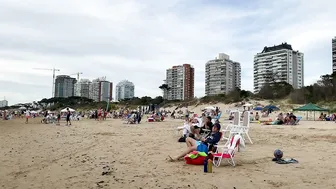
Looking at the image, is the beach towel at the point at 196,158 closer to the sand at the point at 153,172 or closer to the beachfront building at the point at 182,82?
the sand at the point at 153,172

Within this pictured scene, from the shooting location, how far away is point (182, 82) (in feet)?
343

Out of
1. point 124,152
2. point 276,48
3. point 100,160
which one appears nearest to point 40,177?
point 100,160

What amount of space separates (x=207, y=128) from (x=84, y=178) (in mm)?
5698

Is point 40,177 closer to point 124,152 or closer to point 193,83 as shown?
point 124,152

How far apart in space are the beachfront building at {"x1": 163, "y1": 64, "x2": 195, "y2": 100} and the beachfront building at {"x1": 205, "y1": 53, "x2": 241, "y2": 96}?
649cm

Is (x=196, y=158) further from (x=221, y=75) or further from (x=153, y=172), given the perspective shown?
(x=221, y=75)

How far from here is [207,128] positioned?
9969 mm

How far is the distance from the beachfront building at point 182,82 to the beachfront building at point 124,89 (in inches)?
1024

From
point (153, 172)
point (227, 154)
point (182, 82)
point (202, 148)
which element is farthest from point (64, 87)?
point (153, 172)

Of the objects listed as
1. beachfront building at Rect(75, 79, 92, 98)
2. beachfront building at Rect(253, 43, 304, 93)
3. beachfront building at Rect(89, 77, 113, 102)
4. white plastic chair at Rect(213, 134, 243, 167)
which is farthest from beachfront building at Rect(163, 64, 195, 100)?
white plastic chair at Rect(213, 134, 243, 167)

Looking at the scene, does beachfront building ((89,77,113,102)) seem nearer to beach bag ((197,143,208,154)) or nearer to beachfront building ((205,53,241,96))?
beachfront building ((205,53,241,96))

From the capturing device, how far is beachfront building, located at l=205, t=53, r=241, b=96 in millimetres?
95812

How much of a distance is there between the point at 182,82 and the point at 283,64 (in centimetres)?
3357

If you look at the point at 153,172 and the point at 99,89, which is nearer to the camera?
the point at 153,172
